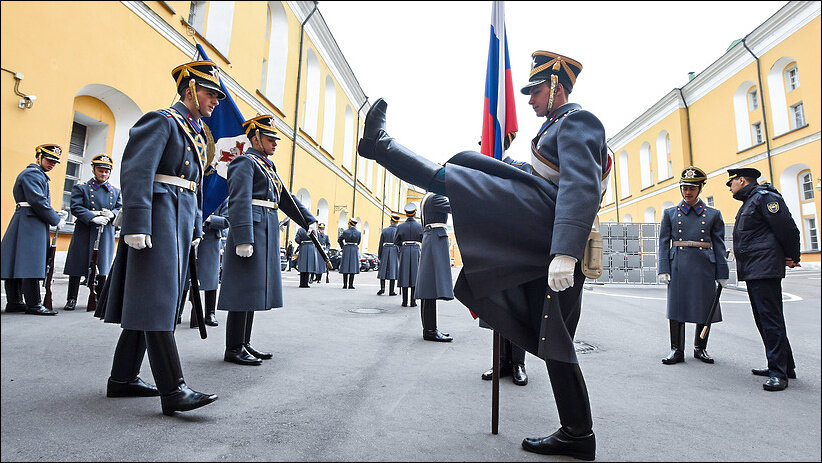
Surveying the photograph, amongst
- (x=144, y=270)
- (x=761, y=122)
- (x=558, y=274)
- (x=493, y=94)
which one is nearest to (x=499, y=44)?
(x=493, y=94)

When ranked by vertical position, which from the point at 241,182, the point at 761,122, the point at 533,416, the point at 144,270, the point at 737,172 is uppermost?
the point at 761,122

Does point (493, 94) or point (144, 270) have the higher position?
point (493, 94)

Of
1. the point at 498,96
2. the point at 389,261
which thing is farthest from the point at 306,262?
the point at 498,96

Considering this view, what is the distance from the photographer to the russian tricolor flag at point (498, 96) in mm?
3504

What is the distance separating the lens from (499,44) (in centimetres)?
365

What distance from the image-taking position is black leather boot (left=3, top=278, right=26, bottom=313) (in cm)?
522

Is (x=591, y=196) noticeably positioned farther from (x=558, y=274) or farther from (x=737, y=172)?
(x=737, y=172)

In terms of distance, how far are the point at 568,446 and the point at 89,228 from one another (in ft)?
20.9

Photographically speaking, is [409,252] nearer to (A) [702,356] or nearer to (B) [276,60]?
(A) [702,356]

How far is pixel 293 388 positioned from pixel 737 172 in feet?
13.7

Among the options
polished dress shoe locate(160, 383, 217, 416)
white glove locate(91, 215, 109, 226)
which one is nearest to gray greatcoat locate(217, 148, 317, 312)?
polished dress shoe locate(160, 383, 217, 416)

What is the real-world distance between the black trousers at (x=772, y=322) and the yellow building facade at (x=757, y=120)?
15498 mm

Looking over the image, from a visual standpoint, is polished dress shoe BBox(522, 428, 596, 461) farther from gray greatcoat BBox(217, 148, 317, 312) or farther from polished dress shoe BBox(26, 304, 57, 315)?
polished dress shoe BBox(26, 304, 57, 315)

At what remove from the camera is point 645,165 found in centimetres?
3500
